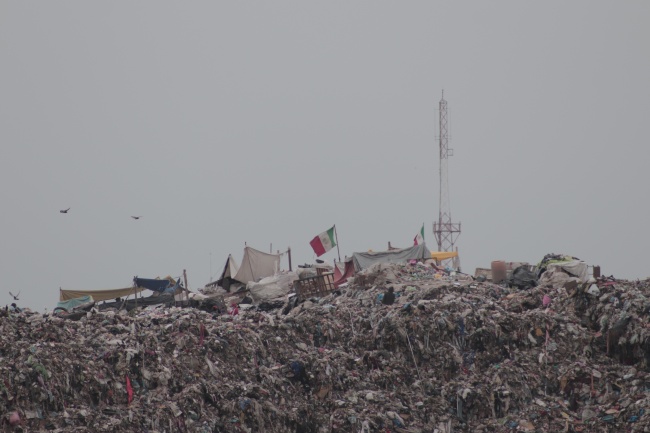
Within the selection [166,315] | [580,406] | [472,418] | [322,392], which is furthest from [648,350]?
[166,315]

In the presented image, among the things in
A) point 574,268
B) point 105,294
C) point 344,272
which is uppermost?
point 344,272

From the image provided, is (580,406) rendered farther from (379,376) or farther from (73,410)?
(73,410)

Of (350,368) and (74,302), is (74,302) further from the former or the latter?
(350,368)

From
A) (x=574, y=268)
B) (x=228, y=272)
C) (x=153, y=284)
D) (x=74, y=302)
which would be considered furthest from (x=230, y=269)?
(x=574, y=268)

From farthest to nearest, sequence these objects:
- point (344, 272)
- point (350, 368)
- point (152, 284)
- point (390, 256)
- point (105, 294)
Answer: point (105, 294)
point (152, 284)
point (390, 256)
point (344, 272)
point (350, 368)

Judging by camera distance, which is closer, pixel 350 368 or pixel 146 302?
pixel 350 368

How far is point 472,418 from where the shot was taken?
14531 mm

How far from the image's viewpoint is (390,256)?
27.7m

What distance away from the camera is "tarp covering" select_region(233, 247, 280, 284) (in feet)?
103

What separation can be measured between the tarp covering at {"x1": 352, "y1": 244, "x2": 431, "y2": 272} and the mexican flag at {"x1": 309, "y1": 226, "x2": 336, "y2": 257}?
3.36 metres

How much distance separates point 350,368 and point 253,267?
16.2 metres

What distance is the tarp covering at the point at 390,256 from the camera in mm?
26344

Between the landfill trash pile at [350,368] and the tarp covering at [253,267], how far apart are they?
13970 mm

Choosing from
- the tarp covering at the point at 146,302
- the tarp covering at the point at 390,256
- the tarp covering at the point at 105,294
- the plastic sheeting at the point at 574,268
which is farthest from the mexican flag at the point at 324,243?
the plastic sheeting at the point at 574,268
